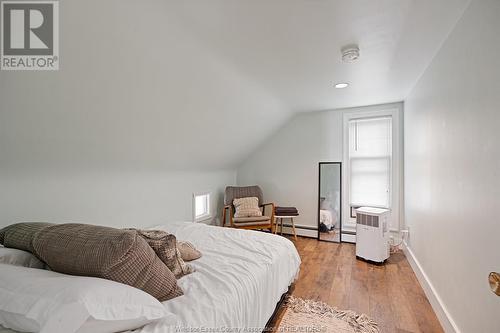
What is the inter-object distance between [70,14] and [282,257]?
2.17m

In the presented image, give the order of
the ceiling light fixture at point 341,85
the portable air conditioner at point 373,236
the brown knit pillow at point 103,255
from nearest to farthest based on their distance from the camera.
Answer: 1. the brown knit pillow at point 103,255
2. the ceiling light fixture at point 341,85
3. the portable air conditioner at point 373,236

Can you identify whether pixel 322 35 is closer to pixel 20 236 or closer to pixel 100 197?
pixel 20 236

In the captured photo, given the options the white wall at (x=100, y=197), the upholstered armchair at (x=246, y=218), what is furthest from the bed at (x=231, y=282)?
the upholstered armchair at (x=246, y=218)

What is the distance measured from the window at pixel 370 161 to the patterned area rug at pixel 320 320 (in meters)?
2.33

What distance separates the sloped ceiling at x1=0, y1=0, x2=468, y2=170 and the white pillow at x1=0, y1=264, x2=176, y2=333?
1.20 m

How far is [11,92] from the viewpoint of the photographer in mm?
1445

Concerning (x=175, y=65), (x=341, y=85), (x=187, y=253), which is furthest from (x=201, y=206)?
(x=341, y=85)

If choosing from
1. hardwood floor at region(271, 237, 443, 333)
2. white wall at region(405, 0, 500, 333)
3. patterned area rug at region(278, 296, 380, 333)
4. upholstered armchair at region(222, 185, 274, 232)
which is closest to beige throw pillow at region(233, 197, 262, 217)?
upholstered armchair at region(222, 185, 274, 232)

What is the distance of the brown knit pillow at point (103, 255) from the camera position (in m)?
0.99

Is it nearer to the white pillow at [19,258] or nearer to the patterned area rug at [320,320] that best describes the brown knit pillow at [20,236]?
the white pillow at [19,258]

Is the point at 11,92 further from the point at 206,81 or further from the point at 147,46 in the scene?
the point at 206,81

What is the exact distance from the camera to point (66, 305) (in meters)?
0.76

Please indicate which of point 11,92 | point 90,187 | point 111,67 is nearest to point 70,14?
point 111,67

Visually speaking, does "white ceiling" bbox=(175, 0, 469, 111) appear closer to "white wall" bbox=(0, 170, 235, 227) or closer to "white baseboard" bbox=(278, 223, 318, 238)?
"white wall" bbox=(0, 170, 235, 227)
